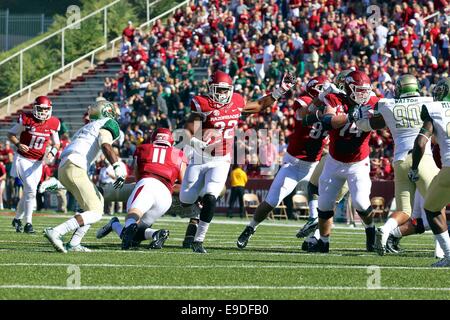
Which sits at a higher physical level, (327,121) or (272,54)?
(272,54)

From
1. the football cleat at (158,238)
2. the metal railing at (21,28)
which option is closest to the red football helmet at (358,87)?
the football cleat at (158,238)

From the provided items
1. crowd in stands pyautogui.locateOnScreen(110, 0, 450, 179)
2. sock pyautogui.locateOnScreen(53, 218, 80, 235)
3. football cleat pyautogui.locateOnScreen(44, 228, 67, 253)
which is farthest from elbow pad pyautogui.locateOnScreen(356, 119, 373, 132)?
crowd in stands pyautogui.locateOnScreen(110, 0, 450, 179)

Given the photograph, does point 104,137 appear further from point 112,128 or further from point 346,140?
point 346,140

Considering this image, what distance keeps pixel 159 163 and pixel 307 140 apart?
1.89m

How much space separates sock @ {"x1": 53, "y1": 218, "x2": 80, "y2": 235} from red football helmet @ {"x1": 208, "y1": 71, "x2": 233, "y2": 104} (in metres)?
2.02

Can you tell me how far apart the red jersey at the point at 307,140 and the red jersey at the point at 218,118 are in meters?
1.06

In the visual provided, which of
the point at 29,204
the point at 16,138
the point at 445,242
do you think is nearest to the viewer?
the point at 445,242

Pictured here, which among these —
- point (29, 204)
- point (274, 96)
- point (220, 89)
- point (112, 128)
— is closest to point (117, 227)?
point (112, 128)

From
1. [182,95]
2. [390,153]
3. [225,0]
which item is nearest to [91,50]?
[225,0]

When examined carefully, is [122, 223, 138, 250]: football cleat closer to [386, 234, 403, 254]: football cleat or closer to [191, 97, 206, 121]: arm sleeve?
[191, 97, 206, 121]: arm sleeve

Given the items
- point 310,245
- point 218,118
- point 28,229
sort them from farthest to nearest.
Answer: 1. point 28,229
2. point 310,245
3. point 218,118

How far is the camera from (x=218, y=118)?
37.0ft

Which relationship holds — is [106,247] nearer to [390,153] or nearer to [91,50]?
[390,153]
